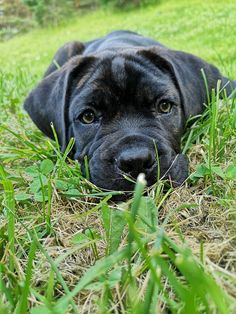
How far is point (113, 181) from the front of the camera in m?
2.81

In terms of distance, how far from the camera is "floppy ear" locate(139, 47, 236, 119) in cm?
357

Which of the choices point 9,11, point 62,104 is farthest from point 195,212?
point 9,11

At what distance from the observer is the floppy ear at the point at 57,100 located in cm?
369

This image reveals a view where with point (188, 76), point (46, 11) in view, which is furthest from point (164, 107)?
point (46, 11)

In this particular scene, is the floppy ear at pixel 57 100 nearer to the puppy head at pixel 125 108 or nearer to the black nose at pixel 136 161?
the puppy head at pixel 125 108

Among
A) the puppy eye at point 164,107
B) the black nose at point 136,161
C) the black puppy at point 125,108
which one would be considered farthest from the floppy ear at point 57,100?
the black nose at point 136,161

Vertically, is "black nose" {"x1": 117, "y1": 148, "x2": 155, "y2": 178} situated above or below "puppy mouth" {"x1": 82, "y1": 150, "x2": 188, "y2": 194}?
above

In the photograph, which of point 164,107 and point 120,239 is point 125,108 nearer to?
point 164,107

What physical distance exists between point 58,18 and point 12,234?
83.2 ft

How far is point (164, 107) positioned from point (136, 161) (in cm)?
87

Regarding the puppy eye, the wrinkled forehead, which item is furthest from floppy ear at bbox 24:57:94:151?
the puppy eye

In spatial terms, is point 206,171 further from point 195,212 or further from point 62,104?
point 62,104

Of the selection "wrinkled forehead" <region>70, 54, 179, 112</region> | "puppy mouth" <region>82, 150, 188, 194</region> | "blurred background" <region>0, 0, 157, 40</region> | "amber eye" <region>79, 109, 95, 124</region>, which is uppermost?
"wrinkled forehead" <region>70, 54, 179, 112</region>

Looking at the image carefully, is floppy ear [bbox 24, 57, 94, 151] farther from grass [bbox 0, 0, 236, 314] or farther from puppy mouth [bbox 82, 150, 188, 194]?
puppy mouth [bbox 82, 150, 188, 194]
